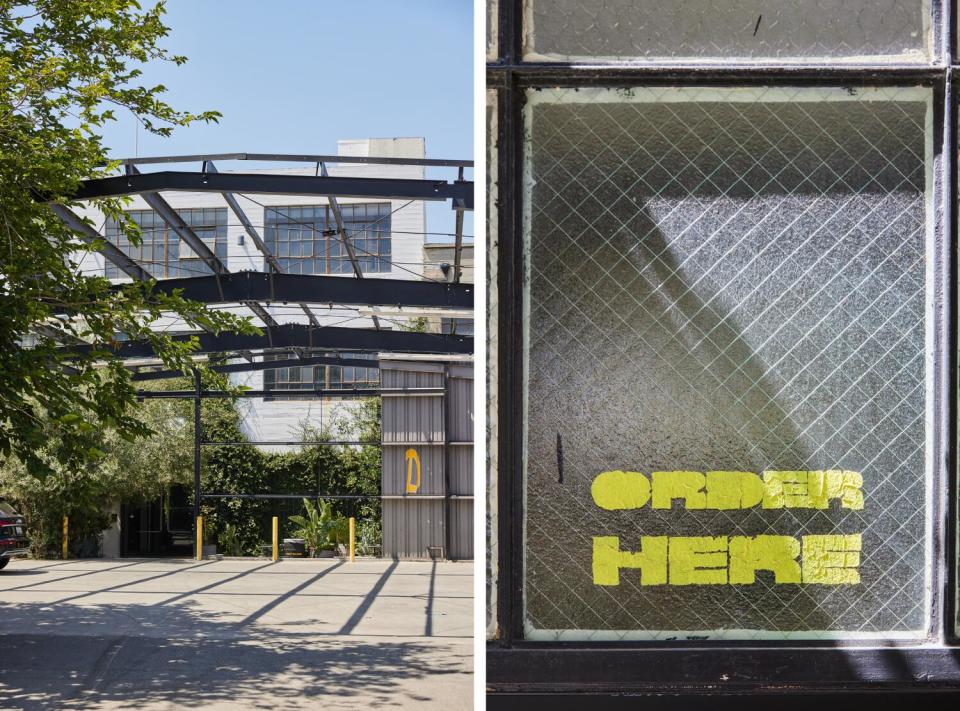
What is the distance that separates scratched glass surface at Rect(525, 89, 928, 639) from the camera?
13.8 ft

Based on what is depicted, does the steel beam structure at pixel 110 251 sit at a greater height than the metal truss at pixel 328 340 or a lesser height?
greater

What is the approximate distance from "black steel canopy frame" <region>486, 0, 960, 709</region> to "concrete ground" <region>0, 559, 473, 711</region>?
458 centimetres

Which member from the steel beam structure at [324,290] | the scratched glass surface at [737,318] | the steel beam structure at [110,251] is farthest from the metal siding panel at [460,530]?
the scratched glass surface at [737,318]

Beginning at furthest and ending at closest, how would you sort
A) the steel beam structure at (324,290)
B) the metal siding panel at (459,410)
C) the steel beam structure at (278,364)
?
the steel beam structure at (278,364)
the metal siding panel at (459,410)
the steel beam structure at (324,290)

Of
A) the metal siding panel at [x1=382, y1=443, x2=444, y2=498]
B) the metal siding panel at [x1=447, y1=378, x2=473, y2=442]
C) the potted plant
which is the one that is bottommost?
the potted plant

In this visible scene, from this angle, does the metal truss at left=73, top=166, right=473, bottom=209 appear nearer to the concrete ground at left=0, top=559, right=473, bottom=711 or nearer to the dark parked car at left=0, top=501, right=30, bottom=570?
the concrete ground at left=0, top=559, right=473, bottom=711

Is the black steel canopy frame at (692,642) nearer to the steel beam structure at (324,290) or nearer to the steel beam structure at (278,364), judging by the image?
the steel beam structure at (324,290)

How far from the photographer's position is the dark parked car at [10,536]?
64.3 ft

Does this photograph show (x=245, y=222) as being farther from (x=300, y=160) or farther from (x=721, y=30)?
(x=721, y=30)

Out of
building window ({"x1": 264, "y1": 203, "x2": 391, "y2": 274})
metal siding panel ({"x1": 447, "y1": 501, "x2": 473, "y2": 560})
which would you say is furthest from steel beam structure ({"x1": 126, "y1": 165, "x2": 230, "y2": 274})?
building window ({"x1": 264, "y1": 203, "x2": 391, "y2": 274})

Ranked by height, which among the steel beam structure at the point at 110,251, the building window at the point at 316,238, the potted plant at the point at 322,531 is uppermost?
the building window at the point at 316,238

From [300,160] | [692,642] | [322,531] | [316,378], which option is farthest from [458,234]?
→ [316,378]

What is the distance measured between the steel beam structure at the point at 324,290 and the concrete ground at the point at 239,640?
4.55 m

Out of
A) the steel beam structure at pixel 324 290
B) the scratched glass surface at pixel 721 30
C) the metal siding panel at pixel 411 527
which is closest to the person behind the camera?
the scratched glass surface at pixel 721 30
